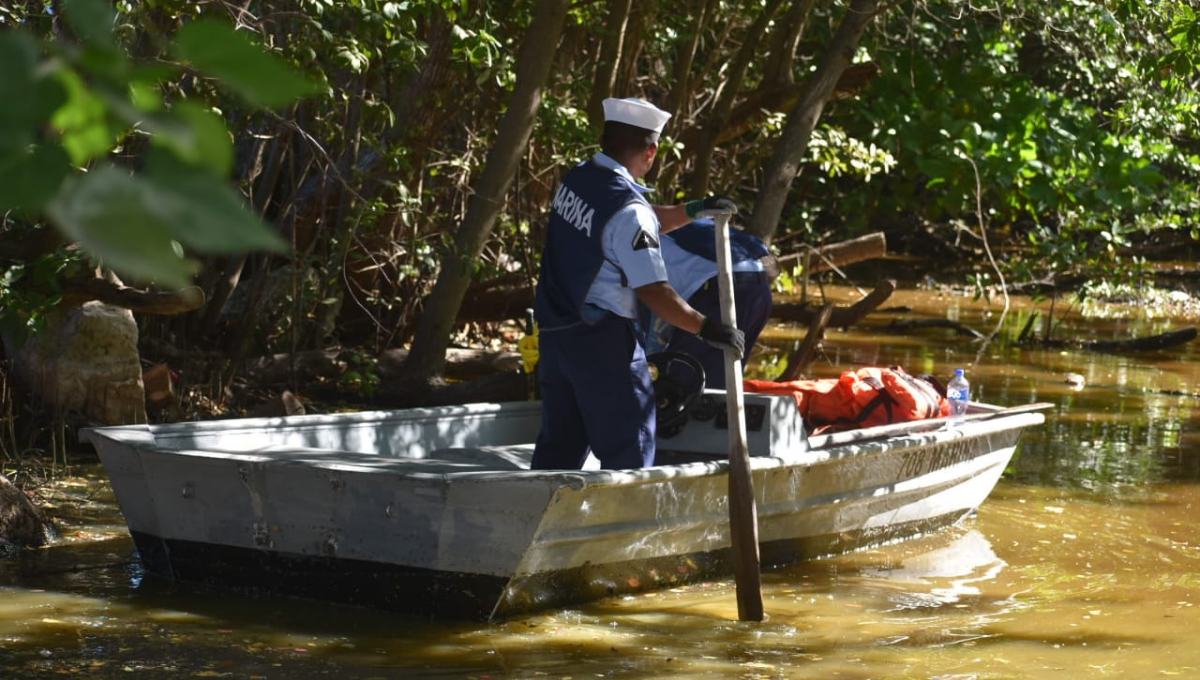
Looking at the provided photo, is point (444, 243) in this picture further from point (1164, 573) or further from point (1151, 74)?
point (1164, 573)

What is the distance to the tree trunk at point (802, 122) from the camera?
1138 cm

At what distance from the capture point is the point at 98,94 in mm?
1113

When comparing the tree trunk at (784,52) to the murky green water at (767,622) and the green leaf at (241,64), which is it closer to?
the murky green water at (767,622)

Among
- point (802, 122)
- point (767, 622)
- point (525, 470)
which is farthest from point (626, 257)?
point (802, 122)

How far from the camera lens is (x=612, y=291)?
220 inches

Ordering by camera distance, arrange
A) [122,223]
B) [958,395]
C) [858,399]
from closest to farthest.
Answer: [122,223], [858,399], [958,395]

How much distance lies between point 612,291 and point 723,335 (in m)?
0.46

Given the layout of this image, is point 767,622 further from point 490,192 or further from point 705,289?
point 490,192

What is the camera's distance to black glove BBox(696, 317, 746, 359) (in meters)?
5.58

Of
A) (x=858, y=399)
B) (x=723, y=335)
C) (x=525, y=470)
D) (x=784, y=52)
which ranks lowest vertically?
(x=525, y=470)

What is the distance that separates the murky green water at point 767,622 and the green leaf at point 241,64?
3768 millimetres

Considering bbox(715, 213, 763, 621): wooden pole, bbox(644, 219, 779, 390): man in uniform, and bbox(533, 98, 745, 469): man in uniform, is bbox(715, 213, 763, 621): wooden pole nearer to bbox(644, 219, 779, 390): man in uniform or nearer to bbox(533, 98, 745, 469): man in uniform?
bbox(533, 98, 745, 469): man in uniform

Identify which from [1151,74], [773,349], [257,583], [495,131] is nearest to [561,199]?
[257,583]

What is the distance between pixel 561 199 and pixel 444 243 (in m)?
4.22
